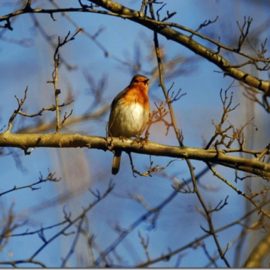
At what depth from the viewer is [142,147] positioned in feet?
14.0

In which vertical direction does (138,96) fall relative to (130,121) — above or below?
above

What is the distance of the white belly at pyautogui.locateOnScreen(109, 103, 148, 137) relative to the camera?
559cm

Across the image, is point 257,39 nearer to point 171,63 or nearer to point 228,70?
point 228,70

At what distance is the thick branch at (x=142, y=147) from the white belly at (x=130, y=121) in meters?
1.28

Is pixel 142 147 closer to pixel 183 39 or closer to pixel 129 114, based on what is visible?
pixel 183 39

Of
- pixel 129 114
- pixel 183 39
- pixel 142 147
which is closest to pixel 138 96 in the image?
pixel 129 114

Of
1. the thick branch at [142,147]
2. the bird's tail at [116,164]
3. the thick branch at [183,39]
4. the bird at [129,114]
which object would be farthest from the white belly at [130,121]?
the thick branch at [142,147]

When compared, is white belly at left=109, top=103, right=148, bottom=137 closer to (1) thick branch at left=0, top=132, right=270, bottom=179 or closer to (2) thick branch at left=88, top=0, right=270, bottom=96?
(2) thick branch at left=88, top=0, right=270, bottom=96

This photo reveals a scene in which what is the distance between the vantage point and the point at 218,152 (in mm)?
4094

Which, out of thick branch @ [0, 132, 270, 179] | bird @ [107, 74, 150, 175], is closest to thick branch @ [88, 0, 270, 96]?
thick branch @ [0, 132, 270, 179]

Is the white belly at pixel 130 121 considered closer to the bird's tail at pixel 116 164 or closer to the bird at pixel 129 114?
the bird at pixel 129 114

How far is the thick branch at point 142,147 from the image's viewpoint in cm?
409

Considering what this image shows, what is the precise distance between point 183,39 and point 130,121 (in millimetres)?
1183

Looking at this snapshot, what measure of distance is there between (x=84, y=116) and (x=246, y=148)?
6233mm
